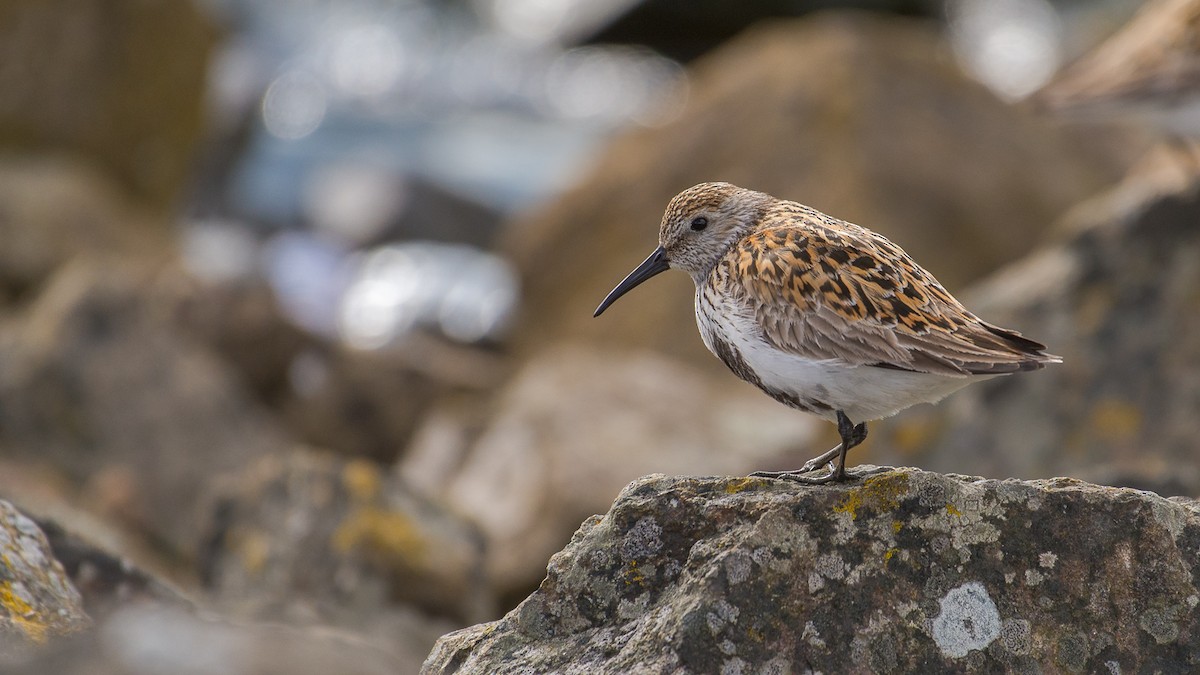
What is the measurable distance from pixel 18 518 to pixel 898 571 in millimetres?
3568

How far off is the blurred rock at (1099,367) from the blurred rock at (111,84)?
13587 mm

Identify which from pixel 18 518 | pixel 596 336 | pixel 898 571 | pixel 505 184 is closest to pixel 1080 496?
pixel 898 571

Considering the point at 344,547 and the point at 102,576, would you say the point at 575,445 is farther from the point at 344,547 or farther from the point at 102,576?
the point at 102,576

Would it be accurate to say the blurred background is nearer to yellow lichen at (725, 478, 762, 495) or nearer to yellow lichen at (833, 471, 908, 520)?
yellow lichen at (725, 478, 762, 495)

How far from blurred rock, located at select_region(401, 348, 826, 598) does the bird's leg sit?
554 centimetres

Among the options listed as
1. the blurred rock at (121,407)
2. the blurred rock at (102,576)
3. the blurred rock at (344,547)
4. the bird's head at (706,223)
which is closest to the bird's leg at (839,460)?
the bird's head at (706,223)

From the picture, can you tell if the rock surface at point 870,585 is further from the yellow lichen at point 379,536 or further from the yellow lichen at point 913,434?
the yellow lichen at point 913,434

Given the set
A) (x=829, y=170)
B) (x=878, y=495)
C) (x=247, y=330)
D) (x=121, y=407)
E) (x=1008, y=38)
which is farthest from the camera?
(x=1008, y=38)

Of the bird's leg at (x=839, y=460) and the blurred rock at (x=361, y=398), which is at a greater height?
the blurred rock at (x=361, y=398)

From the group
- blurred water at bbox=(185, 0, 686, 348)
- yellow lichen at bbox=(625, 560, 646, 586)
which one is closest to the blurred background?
blurred water at bbox=(185, 0, 686, 348)

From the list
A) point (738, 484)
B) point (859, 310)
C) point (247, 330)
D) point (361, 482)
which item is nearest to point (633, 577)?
point (738, 484)

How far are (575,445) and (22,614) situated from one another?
730 centimetres

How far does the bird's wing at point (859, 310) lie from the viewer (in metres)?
5.36

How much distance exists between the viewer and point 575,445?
12.0 meters
